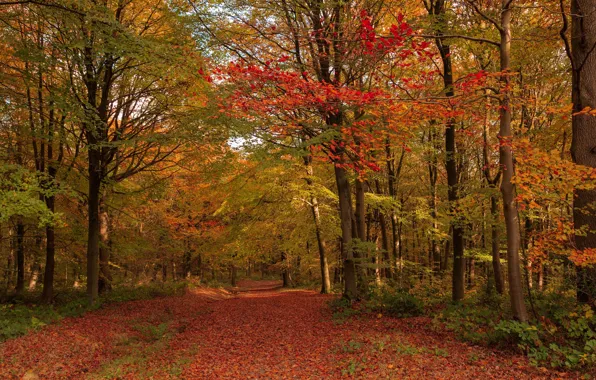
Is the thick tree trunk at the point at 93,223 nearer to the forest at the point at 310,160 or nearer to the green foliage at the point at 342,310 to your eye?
the forest at the point at 310,160

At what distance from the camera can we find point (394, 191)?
65.4ft

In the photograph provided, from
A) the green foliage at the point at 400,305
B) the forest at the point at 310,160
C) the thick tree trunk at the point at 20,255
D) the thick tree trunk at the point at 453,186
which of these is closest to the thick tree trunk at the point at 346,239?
the forest at the point at 310,160

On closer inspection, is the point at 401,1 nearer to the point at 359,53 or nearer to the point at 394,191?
the point at 359,53

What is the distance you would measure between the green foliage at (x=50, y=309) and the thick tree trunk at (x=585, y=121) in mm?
11983

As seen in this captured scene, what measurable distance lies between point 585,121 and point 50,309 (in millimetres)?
15005

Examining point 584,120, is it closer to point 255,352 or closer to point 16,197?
point 255,352

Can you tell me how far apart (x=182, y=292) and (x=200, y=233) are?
5605 millimetres

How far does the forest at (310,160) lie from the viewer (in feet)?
21.3

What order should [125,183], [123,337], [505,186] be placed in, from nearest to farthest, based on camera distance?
[505,186] → [123,337] → [125,183]

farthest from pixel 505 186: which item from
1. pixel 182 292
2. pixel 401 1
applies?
pixel 182 292

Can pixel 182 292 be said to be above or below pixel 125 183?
below

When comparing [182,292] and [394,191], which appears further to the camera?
[394,191]

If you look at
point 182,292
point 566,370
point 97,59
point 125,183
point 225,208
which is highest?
point 97,59

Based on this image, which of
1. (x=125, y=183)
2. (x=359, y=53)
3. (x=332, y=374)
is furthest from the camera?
(x=125, y=183)
